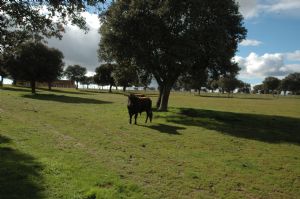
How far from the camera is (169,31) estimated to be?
33.9 meters

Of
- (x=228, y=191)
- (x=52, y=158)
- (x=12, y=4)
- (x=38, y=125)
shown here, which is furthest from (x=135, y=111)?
(x=228, y=191)

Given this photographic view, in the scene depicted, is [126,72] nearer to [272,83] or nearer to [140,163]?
[140,163]

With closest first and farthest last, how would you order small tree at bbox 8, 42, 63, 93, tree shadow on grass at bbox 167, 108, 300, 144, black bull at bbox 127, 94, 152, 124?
tree shadow on grass at bbox 167, 108, 300, 144
black bull at bbox 127, 94, 152, 124
small tree at bbox 8, 42, 63, 93

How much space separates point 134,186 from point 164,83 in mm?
29220

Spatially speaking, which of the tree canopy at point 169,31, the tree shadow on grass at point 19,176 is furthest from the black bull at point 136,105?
the tree shadow on grass at point 19,176

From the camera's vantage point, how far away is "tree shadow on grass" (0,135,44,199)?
360 inches

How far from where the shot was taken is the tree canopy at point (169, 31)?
31969 mm

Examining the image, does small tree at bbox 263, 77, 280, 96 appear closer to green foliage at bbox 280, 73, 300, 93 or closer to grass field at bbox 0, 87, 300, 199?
green foliage at bbox 280, 73, 300, 93

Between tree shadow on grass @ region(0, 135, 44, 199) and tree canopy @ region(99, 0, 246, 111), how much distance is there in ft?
68.3

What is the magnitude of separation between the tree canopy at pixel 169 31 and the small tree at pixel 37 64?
30373 millimetres

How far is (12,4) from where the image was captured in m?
17.4

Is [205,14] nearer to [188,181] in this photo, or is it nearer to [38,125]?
[38,125]

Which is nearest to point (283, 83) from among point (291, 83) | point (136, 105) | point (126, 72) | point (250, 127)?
point (291, 83)

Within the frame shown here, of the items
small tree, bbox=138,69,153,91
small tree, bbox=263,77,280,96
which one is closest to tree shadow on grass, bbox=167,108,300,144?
small tree, bbox=138,69,153,91
